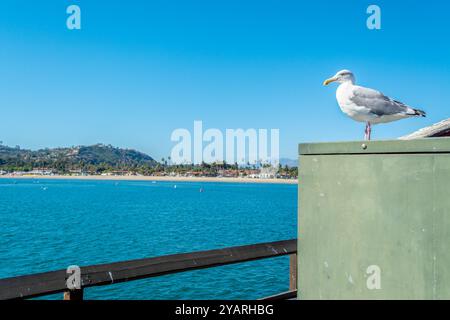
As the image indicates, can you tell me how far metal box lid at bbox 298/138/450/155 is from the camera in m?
1.83

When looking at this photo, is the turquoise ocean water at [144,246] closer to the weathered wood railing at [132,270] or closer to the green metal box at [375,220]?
the weathered wood railing at [132,270]

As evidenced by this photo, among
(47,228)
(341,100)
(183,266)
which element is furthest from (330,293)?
(47,228)

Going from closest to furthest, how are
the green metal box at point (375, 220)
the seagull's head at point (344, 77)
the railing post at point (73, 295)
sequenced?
the green metal box at point (375, 220), the railing post at point (73, 295), the seagull's head at point (344, 77)

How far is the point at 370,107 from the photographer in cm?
268

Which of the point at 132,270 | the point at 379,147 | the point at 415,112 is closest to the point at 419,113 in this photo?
the point at 415,112

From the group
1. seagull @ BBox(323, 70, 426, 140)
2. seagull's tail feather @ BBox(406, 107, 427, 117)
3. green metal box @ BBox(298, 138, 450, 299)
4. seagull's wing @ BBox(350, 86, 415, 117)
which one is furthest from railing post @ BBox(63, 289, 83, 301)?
seagull's tail feather @ BBox(406, 107, 427, 117)

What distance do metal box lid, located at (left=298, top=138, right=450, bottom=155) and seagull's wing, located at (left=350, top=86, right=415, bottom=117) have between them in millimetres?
623

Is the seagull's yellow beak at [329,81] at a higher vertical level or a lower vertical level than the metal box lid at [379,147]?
higher

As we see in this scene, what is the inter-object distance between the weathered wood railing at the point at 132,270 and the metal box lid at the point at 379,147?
1041 millimetres

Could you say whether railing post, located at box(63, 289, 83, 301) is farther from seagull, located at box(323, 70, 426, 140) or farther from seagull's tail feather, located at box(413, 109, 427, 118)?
seagull's tail feather, located at box(413, 109, 427, 118)

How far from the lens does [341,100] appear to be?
286 cm

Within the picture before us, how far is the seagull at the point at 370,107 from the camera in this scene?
267cm

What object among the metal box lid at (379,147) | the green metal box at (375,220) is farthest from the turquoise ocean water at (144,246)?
the metal box lid at (379,147)

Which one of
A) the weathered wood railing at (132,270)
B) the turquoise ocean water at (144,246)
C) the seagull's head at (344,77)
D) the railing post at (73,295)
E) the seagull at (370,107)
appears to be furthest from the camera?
the turquoise ocean water at (144,246)
